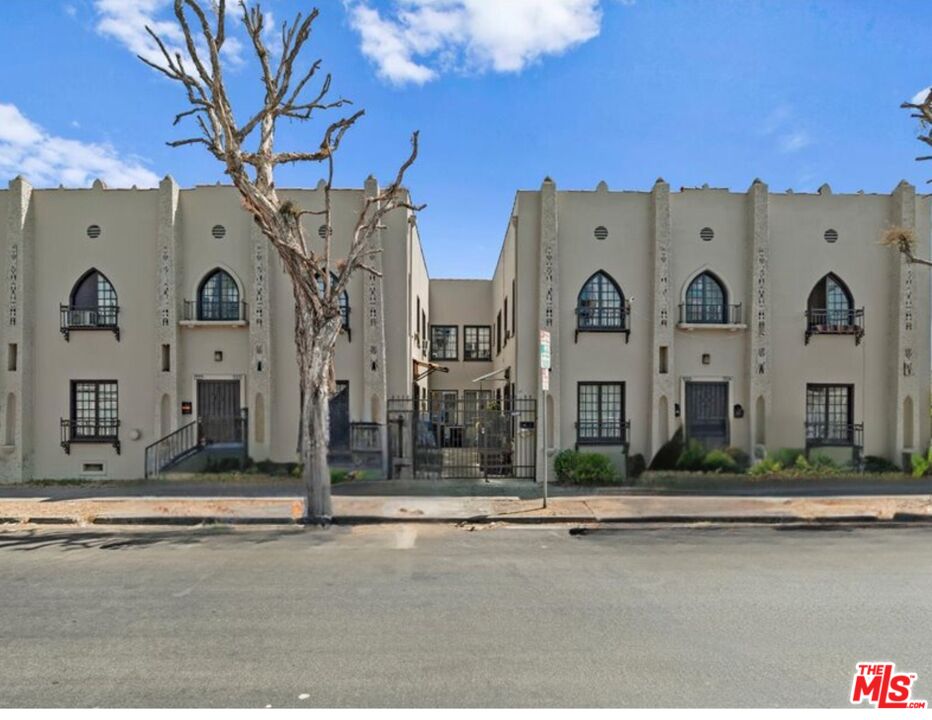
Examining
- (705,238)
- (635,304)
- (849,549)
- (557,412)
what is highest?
(705,238)

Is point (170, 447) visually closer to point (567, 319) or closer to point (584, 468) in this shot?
point (584, 468)

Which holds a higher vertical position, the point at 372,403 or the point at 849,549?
the point at 372,403

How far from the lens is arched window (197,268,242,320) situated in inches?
559

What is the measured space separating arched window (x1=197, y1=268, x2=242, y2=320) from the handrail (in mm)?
2880

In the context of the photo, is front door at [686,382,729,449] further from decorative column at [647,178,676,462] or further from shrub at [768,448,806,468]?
shrub at [768,448,806,468]

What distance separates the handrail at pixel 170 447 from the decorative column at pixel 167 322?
0.92 ft

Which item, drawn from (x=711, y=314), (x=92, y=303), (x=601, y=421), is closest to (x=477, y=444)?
(x=601, y=421)

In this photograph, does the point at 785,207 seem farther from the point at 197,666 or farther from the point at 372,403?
the point at 197,666

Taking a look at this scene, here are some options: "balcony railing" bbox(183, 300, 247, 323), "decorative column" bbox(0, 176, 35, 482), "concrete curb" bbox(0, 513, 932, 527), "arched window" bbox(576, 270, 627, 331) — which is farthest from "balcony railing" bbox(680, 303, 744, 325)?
"decorative column" bbox(0, 176, 35, 482)

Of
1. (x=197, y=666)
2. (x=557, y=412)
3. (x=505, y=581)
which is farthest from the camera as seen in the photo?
(x=557, y=412)

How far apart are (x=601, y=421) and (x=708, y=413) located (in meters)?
2.84

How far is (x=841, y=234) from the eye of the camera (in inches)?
554

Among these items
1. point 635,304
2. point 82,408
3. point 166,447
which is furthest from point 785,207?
point 82,408

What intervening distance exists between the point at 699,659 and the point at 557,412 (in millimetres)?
9385
